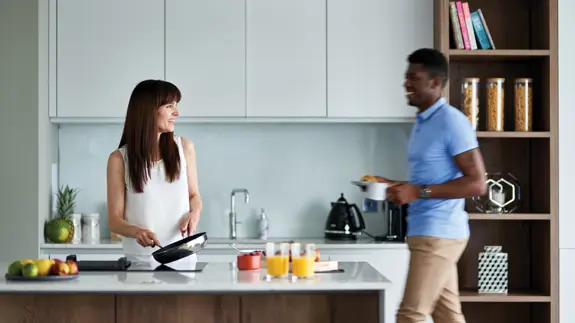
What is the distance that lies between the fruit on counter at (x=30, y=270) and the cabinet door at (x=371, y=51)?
226 centimetres

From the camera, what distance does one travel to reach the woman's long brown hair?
3436 millimetres

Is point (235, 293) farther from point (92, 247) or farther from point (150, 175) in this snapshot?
point (92, 247)

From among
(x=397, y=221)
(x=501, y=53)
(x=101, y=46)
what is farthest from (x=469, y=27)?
(x=101, y=46)

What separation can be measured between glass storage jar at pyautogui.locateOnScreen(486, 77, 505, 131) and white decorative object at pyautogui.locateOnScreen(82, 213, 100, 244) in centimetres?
215

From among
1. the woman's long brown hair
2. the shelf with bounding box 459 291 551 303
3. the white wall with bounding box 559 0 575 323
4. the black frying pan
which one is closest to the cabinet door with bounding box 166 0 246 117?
the woman's long brown hair

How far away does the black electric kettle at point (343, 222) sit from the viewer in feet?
16.1

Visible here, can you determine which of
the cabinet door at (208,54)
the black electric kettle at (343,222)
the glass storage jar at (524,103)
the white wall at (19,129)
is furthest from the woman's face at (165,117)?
the glass storage jar at (524,103)

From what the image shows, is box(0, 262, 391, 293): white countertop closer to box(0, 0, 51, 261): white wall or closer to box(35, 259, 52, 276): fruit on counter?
box(35, 259, 52, 276): fruit on counter

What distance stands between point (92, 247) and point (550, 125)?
2.44 meters

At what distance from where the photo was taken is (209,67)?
482 cm

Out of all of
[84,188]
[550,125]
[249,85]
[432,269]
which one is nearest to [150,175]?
[432,269]

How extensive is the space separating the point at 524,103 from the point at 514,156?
0.39m

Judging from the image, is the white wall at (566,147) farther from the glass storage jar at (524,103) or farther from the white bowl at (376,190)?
the white bowl at (376,190)

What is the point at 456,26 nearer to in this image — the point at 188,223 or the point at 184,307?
the point at 188,223
